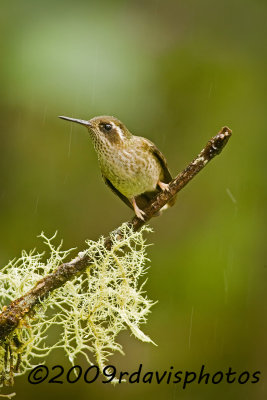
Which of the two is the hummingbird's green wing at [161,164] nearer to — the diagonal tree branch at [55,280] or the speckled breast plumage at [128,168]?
the speckled breast plumage at [128,168]

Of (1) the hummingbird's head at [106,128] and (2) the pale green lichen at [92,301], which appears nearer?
(2) the pale green lichen at [92,301]

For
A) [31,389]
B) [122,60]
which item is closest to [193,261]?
[122,60]

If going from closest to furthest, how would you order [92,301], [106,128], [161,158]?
[92,301] < [106,128] < [161,158]

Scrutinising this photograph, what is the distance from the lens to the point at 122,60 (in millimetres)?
2861

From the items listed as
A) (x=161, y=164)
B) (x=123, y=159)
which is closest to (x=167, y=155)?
(x=161, y=164)

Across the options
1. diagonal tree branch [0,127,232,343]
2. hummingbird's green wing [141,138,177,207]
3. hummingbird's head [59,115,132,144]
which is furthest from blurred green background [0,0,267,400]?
diagonal tree branch [0,127,232,343]

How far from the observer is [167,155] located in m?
4.23

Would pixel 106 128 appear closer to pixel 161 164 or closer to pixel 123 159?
pixel 123 159

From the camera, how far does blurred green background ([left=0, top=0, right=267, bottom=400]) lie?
285 centimetres

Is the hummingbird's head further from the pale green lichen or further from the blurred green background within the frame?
the pale green lichen

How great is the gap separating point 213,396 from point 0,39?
262cm

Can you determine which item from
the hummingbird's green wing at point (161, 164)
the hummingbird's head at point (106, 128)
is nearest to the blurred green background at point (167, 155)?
the hummingbird's head at point (106, 128)

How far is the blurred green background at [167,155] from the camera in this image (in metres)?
2.85

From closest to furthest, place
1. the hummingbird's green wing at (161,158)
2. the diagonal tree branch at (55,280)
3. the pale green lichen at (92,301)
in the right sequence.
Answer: the diagonal tree branch at (55,280) < the pale green lichen at (92,301) < the hummingbird's green wing at (161,158)
